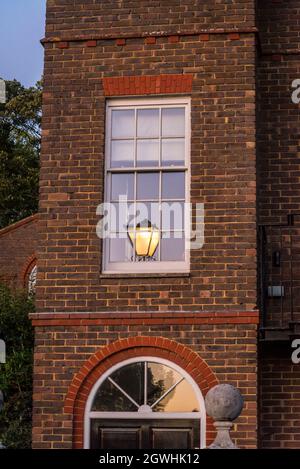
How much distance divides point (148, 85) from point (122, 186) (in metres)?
1.23

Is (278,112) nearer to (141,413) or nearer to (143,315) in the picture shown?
(143,315)

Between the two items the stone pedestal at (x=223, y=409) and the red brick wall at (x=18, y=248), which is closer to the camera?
the stone pedestal at (x=223, y=409)

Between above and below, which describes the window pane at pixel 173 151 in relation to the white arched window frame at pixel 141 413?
above

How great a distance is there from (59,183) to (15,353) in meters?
6.20

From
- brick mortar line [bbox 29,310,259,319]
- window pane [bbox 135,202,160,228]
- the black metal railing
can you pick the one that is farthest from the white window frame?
the black metal railing

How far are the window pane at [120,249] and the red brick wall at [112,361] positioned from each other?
778mm

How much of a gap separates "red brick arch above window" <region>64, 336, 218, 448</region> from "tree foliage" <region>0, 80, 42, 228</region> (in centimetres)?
2482

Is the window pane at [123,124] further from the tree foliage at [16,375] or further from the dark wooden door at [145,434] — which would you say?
the tree foliage at [16,375]

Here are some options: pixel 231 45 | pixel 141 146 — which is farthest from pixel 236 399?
pixel 231 45

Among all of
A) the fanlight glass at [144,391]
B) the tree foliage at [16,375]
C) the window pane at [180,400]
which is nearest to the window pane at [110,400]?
the fanlight glass at [144,391]

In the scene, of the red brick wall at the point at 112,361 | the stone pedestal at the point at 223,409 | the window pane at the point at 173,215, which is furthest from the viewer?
the window pane at the point at 173,215

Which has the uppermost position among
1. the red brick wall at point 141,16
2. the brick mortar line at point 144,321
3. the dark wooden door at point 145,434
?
the red brick wall at point 141,16

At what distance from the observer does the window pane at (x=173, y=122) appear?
11289mm

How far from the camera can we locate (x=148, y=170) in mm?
11242
